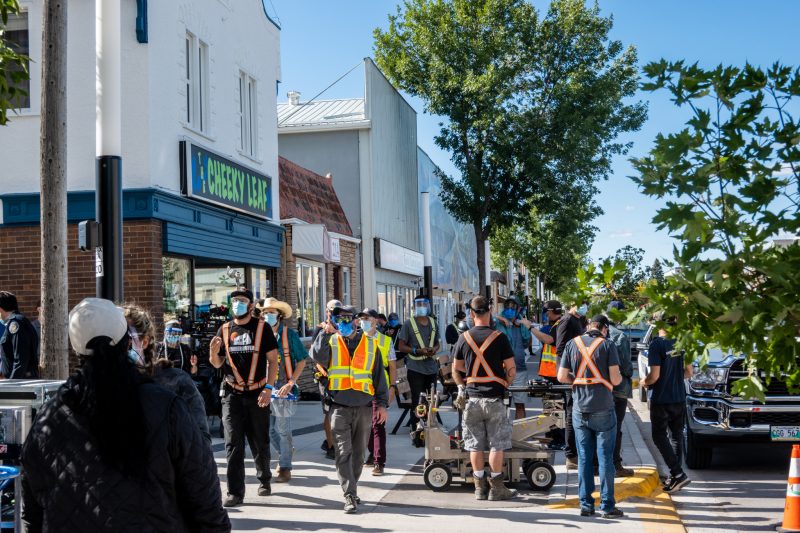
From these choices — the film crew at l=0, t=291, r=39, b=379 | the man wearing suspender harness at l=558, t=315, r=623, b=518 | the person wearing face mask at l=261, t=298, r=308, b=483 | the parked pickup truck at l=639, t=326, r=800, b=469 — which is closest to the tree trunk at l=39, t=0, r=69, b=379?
the person wearing face mask at l=261, t=298, r=308, b=483

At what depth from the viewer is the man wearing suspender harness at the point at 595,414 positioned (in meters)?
8.16

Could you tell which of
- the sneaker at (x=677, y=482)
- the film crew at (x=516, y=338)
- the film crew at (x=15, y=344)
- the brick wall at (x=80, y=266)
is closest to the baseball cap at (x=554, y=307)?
the film crew at (x=516, y=338)

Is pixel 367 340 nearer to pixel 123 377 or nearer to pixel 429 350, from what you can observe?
pixel 429 350

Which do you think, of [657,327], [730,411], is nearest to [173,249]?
[730,411]

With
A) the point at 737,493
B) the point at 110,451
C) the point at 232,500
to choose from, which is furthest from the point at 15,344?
the point at 110,451

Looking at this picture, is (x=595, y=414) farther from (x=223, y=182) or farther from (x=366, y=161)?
(x=366, y=161)

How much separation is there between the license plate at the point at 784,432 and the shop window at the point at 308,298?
11.5 m

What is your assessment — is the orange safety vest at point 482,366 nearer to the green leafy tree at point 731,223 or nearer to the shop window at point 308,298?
the green leafy tree at point 731,223

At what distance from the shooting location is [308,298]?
21.3 meters

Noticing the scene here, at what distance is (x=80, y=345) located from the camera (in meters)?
3.07

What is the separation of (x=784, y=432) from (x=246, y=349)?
20.2 ft

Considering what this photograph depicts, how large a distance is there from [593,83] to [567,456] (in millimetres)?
26408

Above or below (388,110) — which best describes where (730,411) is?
below

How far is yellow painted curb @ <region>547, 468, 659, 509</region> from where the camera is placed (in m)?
8.75
